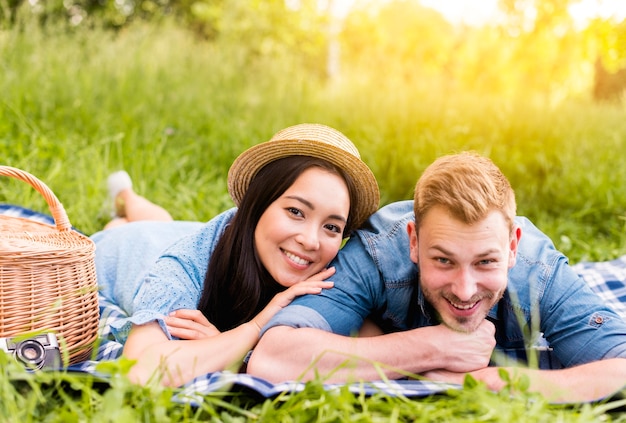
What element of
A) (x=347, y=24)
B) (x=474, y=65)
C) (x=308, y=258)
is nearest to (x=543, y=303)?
(x=308, y=258)

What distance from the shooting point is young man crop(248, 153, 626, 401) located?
2.40 m

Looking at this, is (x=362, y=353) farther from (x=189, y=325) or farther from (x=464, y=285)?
(x=189, y=325)

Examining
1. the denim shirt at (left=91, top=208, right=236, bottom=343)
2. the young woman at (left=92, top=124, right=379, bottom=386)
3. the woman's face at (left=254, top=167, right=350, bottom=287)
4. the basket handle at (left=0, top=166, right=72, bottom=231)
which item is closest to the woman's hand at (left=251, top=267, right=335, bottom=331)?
the young woman at (left=92, top=124, right=379, bottom=386)

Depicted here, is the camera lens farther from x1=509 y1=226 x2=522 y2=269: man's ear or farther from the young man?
x1=509 y1=226 x2=522 y2=269: man's ear

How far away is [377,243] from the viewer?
114 inches

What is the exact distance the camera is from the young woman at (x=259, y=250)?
2723 mm

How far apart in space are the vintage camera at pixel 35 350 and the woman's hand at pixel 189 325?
18.3 inches

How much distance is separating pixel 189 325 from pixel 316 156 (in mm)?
987

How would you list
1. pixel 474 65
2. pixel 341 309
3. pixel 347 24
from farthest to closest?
pixel 474 65 < pixel 347 24 < pixel 341 309

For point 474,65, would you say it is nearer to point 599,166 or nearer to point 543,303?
point 599,166

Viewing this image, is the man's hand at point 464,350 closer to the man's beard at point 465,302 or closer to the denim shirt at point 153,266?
the man's beard at point 465,302

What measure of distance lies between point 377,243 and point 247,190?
754 mm

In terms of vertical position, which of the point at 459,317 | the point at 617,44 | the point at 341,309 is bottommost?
the point at 341,309

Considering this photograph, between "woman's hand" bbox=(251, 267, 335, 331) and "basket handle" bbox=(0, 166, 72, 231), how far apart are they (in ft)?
3.58
